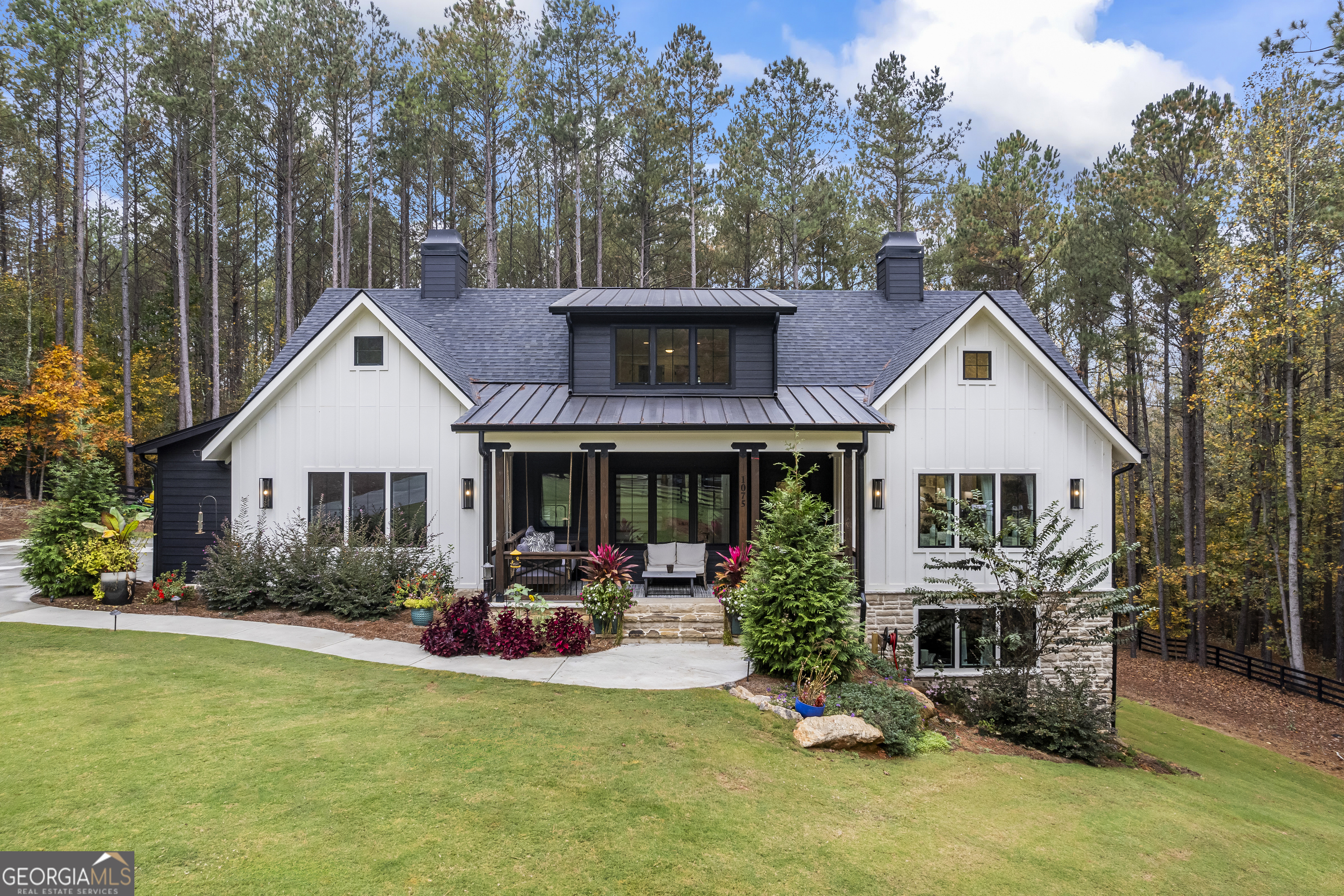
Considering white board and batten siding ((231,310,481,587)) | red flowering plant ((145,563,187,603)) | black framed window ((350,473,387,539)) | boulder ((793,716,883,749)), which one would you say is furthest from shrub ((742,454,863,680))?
red flowering plant ((145,563,187,603))

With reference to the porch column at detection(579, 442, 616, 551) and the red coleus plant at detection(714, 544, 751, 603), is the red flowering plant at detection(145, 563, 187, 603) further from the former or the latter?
the red coleus plant at detection(714, 544, 751, 603)

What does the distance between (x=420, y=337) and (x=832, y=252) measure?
57.6 feet

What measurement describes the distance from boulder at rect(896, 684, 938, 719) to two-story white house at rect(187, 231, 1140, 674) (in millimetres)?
3110

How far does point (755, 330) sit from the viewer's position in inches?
496

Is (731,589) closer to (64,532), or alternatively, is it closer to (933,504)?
(933,504)

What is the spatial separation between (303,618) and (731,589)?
668 cm

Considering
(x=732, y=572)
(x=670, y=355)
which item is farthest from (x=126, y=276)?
(x=732, y=572)

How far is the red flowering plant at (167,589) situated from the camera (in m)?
11.0

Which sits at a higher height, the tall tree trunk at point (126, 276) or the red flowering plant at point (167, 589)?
the tall tree trunk at point (126, 276)

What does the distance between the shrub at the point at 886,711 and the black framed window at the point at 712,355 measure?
6695 mm

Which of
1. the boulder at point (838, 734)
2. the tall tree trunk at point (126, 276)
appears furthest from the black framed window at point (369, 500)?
the tall tree trunk at point (126, 276)

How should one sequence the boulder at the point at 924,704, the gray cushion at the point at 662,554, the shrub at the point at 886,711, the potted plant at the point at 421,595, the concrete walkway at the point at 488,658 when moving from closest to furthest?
the shrub at the point at 886,711 < the boulder at the point at 924,704 < the concrete walkway at the point at 488,658 < the potted plant at the point at 421,595 < the gray cushion at the point at 662,554

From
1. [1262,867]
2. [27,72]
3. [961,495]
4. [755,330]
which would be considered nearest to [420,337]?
[755,330]

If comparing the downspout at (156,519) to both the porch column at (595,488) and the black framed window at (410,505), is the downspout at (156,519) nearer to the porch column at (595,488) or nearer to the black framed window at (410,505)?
the black framed window at (410,505)
